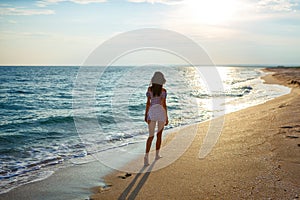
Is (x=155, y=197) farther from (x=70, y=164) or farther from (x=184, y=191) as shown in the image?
(x=70, y=164)

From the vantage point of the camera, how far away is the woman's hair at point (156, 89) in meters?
6.67

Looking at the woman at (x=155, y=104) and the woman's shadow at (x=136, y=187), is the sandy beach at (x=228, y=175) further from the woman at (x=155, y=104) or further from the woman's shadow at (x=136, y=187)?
the woman at (x=155, y=104)

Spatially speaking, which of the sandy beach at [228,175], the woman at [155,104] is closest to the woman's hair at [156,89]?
the woman at [155,104]

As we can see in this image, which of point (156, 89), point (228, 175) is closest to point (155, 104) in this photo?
point (156, 89)

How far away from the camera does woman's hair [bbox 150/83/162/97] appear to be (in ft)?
21.9

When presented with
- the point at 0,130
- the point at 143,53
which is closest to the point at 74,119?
the point at 0,130

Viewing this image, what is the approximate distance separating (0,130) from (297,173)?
11.5 metres

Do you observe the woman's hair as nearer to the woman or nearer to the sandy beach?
the woman

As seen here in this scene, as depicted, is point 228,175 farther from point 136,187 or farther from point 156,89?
point 156,89

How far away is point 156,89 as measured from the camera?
674 centimetres

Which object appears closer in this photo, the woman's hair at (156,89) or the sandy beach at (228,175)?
the sandy beach at (228,175)

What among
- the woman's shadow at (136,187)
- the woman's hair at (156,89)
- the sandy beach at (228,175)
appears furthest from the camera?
the woman's hair at (156,89)

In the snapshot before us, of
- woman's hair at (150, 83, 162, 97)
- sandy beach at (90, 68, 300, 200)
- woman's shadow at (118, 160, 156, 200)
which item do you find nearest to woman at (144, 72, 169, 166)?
woman's hair at (150, 83, 162, 97)

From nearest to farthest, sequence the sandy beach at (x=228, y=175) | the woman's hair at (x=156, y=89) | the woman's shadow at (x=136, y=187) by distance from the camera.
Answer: the sandy beach at (x=228, y=175) → the woman's shadow at (x=136, y=187) → the woman's hair at (x=156, y=89)
